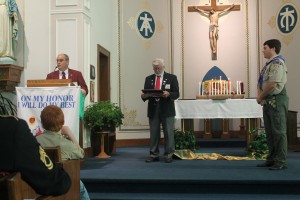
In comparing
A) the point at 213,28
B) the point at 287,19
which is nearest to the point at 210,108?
the point at 213,28

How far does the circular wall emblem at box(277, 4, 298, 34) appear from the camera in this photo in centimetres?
874

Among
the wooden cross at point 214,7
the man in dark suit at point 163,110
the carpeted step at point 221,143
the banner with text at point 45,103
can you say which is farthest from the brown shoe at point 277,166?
the wooden cross at point 214,7

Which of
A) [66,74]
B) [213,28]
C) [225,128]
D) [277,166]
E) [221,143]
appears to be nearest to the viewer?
[277,166]

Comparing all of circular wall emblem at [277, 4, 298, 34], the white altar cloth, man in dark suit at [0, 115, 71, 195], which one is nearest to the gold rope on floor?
the white altar cloth

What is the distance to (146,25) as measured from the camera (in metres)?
8.88

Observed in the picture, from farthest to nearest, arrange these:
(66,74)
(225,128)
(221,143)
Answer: (225,128)
(221,143)
(66,74)

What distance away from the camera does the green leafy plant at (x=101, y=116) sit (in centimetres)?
631

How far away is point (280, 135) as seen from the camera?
4.67 m

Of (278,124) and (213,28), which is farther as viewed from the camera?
(213,28)

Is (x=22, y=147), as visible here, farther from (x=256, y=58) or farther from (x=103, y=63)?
(x=256, y=58)

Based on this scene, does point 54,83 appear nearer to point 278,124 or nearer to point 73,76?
point 73,76

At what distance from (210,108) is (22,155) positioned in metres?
5.70

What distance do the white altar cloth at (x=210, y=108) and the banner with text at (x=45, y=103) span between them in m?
2.32

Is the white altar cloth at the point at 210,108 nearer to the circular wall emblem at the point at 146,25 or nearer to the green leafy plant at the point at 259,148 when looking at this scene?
the green leafy plant at the point at 259,148
